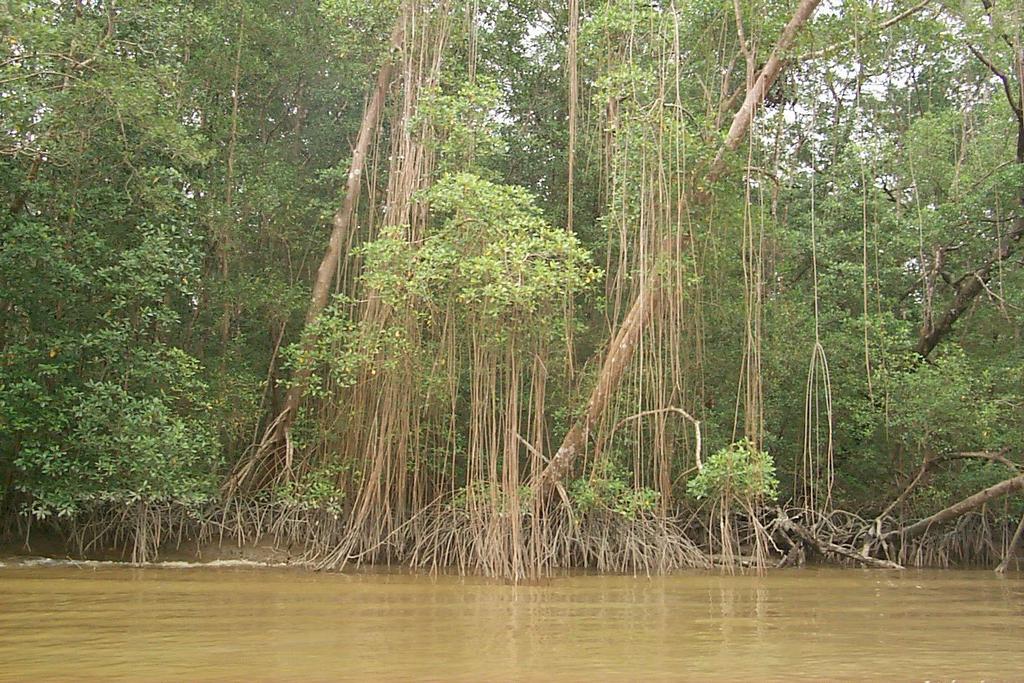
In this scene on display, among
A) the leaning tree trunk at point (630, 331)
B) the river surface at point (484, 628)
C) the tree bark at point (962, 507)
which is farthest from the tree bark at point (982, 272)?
the river surface at point (484, 628)

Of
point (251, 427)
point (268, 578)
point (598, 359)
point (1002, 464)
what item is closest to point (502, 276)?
point (598, 359)

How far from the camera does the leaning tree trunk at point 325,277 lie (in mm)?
9023

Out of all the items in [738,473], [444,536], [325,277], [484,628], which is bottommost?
[484,628]

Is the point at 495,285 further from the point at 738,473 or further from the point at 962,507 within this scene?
the point at 962,507

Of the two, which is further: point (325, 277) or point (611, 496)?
point (325, 277)

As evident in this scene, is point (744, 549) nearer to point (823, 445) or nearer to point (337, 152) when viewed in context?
point (823, 445)

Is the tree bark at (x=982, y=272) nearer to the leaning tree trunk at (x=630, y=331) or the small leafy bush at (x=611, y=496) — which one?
the leaning tree trunk at (x=630, y=331)

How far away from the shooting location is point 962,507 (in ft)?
30.7

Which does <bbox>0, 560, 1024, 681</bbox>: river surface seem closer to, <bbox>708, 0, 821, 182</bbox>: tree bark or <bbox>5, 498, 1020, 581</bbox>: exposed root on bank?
<bbox>5, 498, 1020, 581</bbox>: exposed root on bank

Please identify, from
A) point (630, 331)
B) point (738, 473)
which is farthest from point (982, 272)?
point (630, 331)

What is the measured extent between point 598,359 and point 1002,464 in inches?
165

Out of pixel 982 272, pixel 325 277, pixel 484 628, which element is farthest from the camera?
pixel 982 272

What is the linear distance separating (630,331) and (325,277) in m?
3.06

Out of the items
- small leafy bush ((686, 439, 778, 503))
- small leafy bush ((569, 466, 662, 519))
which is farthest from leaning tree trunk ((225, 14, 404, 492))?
small leafy bush ((686, 439, 778, 503))
